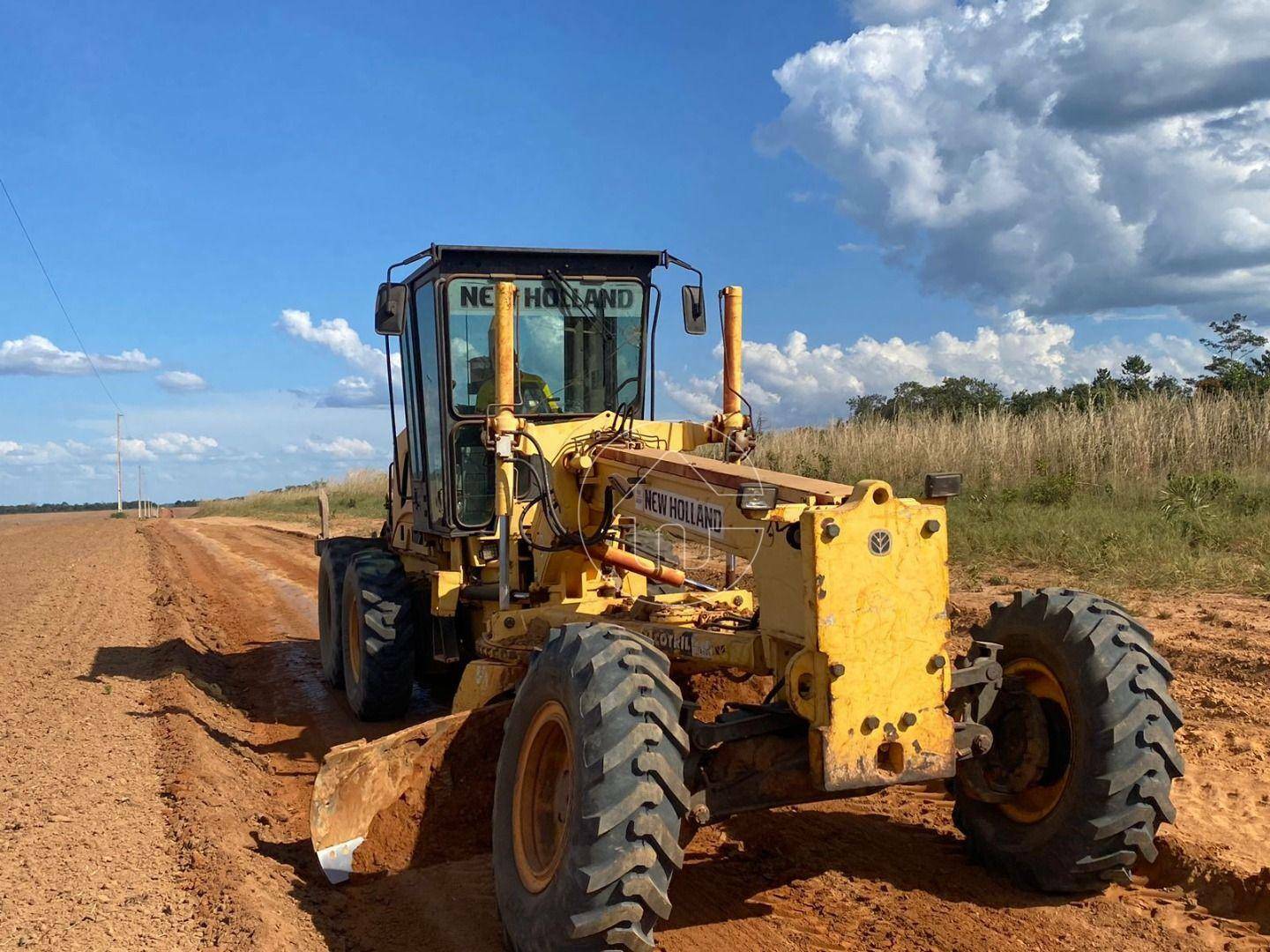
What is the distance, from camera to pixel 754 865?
4934 mm

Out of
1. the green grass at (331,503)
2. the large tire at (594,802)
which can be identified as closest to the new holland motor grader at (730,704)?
the large tire at (594,802)

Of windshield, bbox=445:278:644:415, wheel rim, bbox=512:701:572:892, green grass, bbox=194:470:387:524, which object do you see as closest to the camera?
wheel rim, bbox=512:701:572:892

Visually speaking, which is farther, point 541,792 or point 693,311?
point 693,311

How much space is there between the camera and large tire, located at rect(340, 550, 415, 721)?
304 inches

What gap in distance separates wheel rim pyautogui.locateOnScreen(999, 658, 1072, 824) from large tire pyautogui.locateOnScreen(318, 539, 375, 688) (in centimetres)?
579

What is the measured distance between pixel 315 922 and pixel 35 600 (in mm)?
12297

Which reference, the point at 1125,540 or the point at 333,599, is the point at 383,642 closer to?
the point at 333,599

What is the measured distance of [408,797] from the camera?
493 centimetres

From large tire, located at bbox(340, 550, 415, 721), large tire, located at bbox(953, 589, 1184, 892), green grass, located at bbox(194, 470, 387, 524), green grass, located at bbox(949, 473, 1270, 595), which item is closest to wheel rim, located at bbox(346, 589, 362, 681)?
large tire, located at bbox(340, 550, 415, 721)

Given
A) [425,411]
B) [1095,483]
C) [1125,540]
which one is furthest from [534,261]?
[1095,483]

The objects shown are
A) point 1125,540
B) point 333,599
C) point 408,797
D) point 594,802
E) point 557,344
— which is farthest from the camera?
point 1125,540

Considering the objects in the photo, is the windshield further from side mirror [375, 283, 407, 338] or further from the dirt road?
the dirt road

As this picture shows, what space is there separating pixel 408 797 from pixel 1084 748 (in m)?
2.97

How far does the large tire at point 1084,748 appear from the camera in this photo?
412 cm
